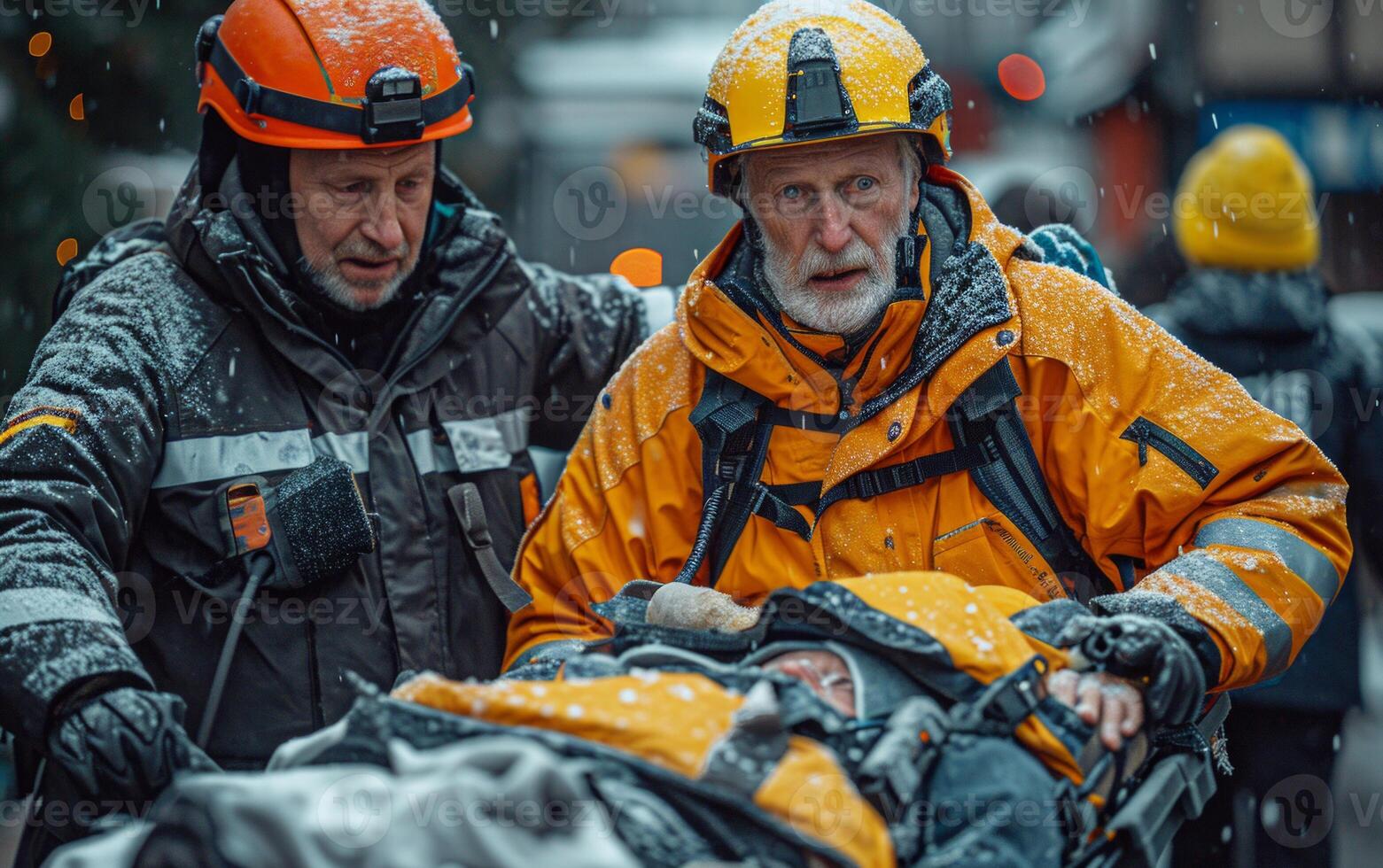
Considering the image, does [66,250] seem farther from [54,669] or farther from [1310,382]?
[1310,382]

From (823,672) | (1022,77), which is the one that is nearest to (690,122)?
(1022,77)

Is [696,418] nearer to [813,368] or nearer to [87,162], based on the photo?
[813,368]

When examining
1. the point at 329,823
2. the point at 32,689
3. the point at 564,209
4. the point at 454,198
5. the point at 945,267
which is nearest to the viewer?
the point at 329,823

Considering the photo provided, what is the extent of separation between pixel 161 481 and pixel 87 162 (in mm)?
3128

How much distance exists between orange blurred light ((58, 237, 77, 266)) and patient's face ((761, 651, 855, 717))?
4684mm

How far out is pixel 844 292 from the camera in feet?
12.5

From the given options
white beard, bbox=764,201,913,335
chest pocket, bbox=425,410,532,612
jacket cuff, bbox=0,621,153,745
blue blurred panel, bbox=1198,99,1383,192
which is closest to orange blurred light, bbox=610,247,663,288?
blue blurred panel, bbox=1198,99,1383,192

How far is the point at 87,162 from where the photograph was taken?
256 inches

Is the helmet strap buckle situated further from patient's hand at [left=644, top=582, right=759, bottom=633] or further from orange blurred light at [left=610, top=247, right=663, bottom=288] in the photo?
orange blurred light at [left=610, top=247, right=663, bottom=288]

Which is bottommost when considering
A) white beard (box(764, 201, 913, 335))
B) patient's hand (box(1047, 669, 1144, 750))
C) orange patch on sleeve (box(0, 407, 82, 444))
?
patient's hand (box(1047, 669, 1144, 750))

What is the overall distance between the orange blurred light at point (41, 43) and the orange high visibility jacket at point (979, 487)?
146 inches

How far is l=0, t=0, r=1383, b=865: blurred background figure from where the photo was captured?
647 centimetres

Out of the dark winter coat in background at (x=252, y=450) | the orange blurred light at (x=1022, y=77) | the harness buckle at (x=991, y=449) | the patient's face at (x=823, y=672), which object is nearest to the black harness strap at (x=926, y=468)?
the harness buckle at (x=991, y=449)

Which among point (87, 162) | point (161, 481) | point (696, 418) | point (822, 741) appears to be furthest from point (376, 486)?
point (87, 162)
